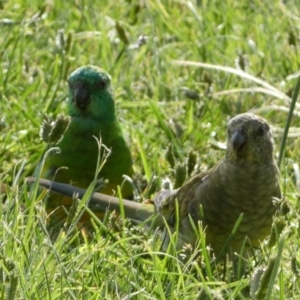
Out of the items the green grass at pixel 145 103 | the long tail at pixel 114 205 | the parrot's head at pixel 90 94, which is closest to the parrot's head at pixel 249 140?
the green grass at pixel 145 103

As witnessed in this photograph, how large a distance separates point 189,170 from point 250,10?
269cm

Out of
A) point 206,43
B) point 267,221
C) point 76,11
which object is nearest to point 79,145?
point 267,221

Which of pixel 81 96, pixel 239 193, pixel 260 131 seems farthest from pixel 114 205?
pixel 81 96

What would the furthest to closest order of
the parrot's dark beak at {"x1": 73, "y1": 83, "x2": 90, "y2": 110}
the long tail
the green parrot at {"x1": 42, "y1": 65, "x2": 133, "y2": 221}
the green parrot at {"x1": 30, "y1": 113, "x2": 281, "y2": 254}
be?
the parrot's dark beak at {"x1": 73, "y1": 83, "x2": 90, "y2": 110}, the green parrot at {"x1": 42, "y1": 65, "x2": 133, "y2": 221}, the long tail, the green parrot at {"x1": 30, "y1": 113, "x2": 281, "y2": 254}

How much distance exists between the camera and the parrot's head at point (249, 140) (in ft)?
11.6

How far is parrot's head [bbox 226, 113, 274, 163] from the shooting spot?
3527 mm

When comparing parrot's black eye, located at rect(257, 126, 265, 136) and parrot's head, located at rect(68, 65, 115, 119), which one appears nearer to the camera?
parrot's black eye, located at rect(257, 126, 265, 136)

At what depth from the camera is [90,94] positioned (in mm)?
4504

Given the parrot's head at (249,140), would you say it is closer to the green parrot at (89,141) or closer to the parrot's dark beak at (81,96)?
the green parrot at (89,141)

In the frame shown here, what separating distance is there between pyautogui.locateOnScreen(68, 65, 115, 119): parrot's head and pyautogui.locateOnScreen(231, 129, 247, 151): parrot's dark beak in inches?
42.3

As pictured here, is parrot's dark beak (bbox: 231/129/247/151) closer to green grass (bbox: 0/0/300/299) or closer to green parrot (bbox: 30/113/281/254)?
green parrot (bbox: 30/113/281/254)

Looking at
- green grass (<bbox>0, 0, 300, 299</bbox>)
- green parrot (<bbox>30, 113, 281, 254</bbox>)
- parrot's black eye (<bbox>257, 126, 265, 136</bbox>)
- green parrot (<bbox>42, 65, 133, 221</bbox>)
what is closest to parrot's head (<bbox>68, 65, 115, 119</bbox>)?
green parrot (<bbox>42, 65, 133, 221</bbox>)

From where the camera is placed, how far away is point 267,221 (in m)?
3.51

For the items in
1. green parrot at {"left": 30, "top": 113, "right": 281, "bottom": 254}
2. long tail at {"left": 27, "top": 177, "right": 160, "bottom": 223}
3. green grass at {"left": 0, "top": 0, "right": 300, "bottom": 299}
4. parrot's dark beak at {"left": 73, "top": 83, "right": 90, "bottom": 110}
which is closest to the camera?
green grass at {"left": 0, "top": 0, "right": 300, "bottom": 299}
